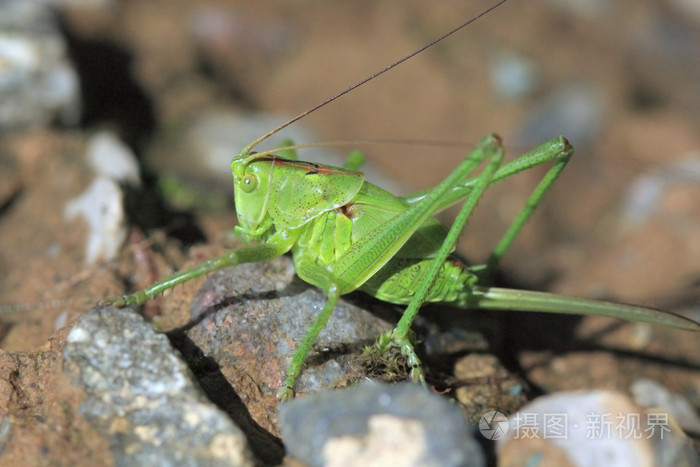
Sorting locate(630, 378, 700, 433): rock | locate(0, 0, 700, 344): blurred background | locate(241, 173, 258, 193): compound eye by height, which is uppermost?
locate(241, 173, 258, 193): compound eye

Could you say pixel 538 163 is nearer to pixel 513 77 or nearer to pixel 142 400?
pixel 142 400

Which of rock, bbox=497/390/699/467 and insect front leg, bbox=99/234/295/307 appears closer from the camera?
rock, bbox=497/390/699/467

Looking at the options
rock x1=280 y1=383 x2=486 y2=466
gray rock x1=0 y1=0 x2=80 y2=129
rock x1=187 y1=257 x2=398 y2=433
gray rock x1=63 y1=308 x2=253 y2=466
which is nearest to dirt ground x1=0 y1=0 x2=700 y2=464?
gray rock x1=0 y1=0 x2=80 y2=129

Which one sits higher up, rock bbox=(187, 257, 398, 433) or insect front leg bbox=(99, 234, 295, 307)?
insect front leg bbox=(99, 234, 295, 307)

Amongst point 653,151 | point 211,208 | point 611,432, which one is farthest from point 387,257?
point 653,151

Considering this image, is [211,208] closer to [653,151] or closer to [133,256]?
[133,256]

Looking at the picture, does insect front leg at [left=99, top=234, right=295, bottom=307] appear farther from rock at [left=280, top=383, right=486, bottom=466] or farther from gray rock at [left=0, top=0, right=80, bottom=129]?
gray rock at [left=0, top=0, right=80, bottom=129]
